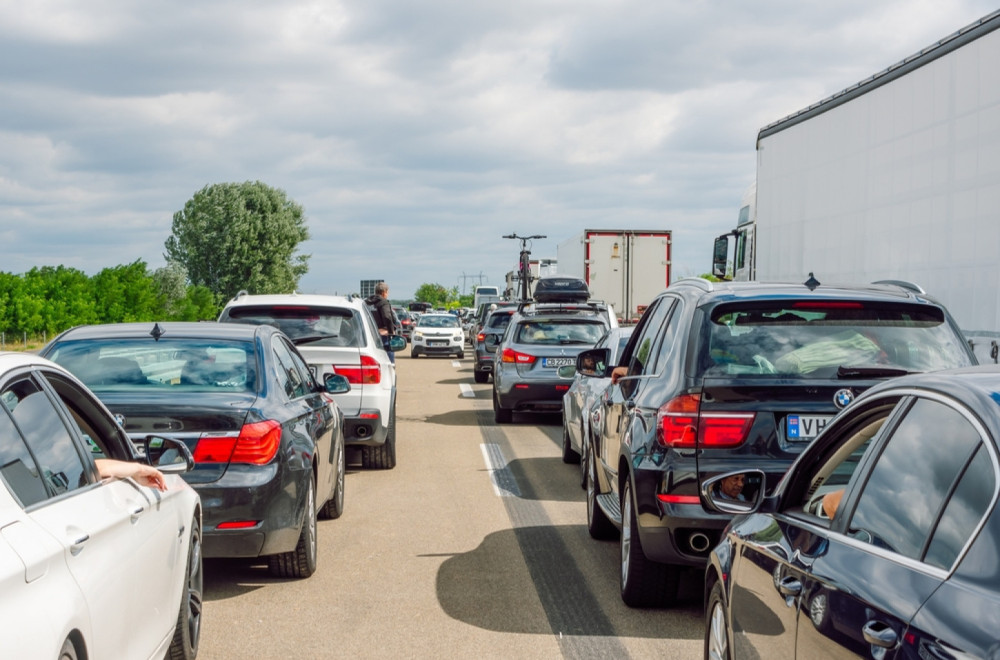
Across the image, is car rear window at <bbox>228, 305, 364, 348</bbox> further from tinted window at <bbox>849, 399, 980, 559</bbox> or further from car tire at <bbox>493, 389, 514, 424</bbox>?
tinted window at <bbox>849, 399, 980, 559</bbox>

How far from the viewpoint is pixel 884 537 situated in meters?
3.10

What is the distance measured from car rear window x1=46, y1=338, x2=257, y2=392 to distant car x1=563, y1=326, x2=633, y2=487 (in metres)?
2.40

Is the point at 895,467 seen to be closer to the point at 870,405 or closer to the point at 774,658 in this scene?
the point at 870,405

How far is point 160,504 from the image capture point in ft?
15.1

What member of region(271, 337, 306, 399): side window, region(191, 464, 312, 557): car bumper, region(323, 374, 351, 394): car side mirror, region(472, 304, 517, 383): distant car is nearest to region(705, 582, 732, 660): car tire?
region(191, 464, 312, 557): car bumper

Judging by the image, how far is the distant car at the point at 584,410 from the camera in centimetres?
922

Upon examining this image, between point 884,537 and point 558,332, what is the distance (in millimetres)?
14226

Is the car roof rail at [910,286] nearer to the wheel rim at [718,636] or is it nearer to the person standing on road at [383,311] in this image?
the wheel rim at [718,636]

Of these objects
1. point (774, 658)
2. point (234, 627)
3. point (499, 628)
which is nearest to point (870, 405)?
point (774, 658)

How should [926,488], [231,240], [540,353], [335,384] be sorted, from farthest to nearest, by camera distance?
[231,240] < [540,353] < [335,384] < [926,488]

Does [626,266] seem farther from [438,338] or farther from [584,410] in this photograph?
[584,410]

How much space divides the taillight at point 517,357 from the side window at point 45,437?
1308 cm

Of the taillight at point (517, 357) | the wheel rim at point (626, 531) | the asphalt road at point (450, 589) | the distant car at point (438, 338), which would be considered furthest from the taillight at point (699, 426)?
the distant car at point (438, 338)

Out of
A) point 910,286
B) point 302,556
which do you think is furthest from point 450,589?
point 910,286
